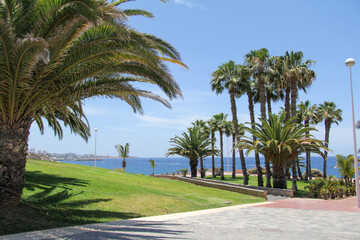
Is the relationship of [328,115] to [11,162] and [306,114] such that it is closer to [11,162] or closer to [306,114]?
[306,114]

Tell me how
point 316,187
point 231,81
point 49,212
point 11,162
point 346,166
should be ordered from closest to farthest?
point 11,162, point 49,212, point 316,187, point 346,166, point 231,81

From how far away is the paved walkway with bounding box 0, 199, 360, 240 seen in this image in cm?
748

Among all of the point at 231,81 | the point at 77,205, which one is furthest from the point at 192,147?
the point at 77,205

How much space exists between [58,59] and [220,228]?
676 cm

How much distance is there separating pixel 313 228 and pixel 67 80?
354 inches

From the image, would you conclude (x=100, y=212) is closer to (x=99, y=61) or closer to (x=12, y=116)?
(x=12, y=116)

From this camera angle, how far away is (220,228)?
8977 millimetres

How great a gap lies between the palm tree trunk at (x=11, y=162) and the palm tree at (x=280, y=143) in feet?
56.7

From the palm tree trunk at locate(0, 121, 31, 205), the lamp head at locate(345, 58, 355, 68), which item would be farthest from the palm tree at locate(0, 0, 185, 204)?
the lamp head at locate(345, 58, 355, 68)

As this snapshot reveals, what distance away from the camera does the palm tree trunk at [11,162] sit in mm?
8195

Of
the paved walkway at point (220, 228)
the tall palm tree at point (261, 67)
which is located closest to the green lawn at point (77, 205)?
the paved walkway at point (220, 228)

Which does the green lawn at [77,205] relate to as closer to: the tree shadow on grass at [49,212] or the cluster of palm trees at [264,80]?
the tree shadow on grass at [49,212]

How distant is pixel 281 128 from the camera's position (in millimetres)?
23188

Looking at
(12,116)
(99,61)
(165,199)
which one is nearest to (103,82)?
(99,61)
